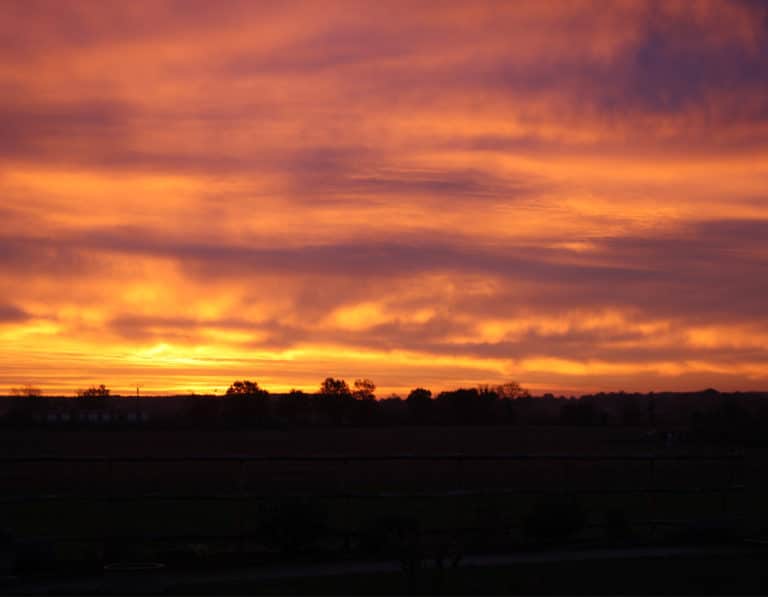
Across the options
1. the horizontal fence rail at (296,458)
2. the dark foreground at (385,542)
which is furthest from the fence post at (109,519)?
the horizontal fence rail at (296,458)

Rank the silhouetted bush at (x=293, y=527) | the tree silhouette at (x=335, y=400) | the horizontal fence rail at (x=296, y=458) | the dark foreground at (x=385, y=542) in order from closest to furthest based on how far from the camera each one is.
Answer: the dark foreground at (x=385, y=542) → the silhouetted bush at (x=293, y=527) → the horizontal fence rail at (x=296, y=458) → the tree silhouette at (x=335, y=400)

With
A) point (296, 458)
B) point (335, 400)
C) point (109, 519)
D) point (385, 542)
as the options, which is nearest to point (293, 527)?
point (385, 542)

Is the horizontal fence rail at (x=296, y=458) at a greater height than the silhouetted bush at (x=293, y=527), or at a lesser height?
greater

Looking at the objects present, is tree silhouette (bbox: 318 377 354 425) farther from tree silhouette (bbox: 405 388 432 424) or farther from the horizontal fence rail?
the horizontal fence rail

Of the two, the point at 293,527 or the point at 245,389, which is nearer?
the point at 293,527

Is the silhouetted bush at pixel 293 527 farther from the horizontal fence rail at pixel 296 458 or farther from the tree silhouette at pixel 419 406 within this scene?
the tree silhouette at pixel 419 406

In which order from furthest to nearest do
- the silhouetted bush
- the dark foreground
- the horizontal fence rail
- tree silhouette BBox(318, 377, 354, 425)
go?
tree silhouette BBox(318, 377, 354, 425)
the horizontal fence rail
the silhouetted bush
the dark foreground

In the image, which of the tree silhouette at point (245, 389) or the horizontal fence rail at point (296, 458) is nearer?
the horizontal fence rail at point (296, 458)

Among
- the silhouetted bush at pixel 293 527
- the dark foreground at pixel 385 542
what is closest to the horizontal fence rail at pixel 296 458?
the dark foreground at pixel 385 542

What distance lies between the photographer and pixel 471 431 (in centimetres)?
8369

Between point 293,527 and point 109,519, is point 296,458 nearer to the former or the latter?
point 293,527

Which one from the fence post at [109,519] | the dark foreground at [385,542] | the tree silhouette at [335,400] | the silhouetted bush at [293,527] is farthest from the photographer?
the tree silhouette at [335,400]

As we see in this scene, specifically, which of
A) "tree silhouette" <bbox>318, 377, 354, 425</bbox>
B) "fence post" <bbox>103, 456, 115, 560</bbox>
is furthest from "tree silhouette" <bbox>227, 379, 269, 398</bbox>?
"fence post" <bbox>103, 456, 115, 560</bbox>

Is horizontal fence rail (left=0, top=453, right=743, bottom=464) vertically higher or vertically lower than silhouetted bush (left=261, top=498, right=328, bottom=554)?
higher
